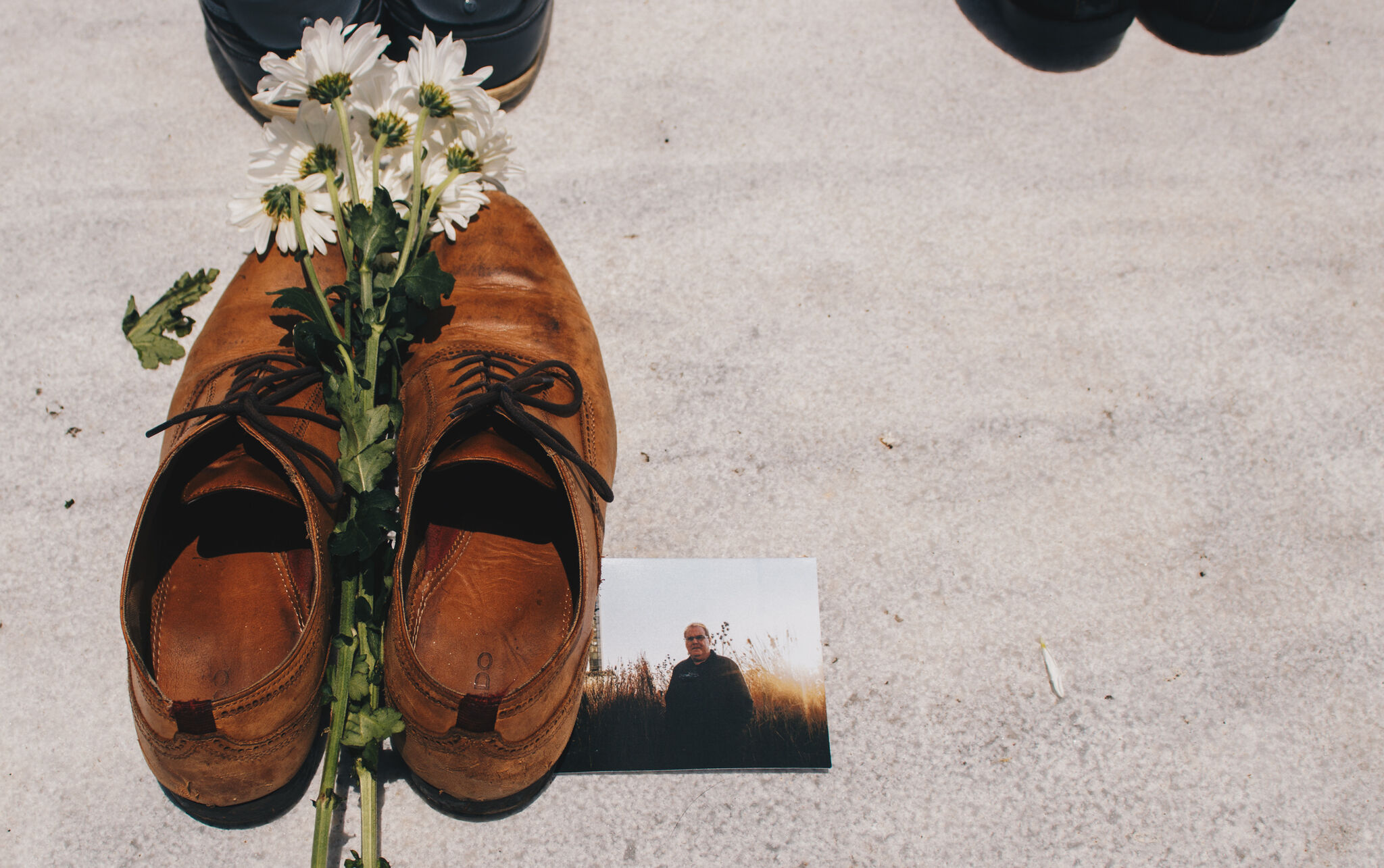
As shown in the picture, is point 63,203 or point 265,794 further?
point 63,203

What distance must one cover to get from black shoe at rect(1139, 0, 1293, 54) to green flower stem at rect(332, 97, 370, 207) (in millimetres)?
1424

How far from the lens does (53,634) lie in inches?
45.4

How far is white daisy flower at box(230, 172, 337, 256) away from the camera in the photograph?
100 centimetres

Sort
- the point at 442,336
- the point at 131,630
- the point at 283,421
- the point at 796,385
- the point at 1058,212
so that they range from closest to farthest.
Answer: the point at 131,630 < the point at 283,421 < the point at 442,336 < the point at 796,385 < the point at 1058,212

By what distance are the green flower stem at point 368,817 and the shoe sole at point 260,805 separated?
14cm

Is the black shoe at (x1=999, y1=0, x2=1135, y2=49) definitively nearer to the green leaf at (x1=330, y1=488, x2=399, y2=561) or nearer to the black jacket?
the black jacket

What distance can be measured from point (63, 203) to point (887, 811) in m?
1.58

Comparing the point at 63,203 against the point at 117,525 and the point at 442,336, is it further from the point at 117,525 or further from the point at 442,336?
the point at 442,336

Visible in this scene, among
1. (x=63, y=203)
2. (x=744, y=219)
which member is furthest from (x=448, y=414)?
(x=63, y=203)

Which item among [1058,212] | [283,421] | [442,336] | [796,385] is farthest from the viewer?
[1058,212]

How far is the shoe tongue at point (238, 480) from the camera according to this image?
3.25 feet

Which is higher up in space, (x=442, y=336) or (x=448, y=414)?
(x=442, y=336)

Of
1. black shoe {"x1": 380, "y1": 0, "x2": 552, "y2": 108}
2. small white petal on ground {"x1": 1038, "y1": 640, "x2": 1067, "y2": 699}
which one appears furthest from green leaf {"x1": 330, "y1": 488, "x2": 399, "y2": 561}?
small white petal on ground {"x1": 1038, "y1": 640, "x2": 1067, "y2": 699}

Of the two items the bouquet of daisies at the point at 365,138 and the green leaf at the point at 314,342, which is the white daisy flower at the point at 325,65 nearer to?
the bouquet of daisies at the point at 365,138
